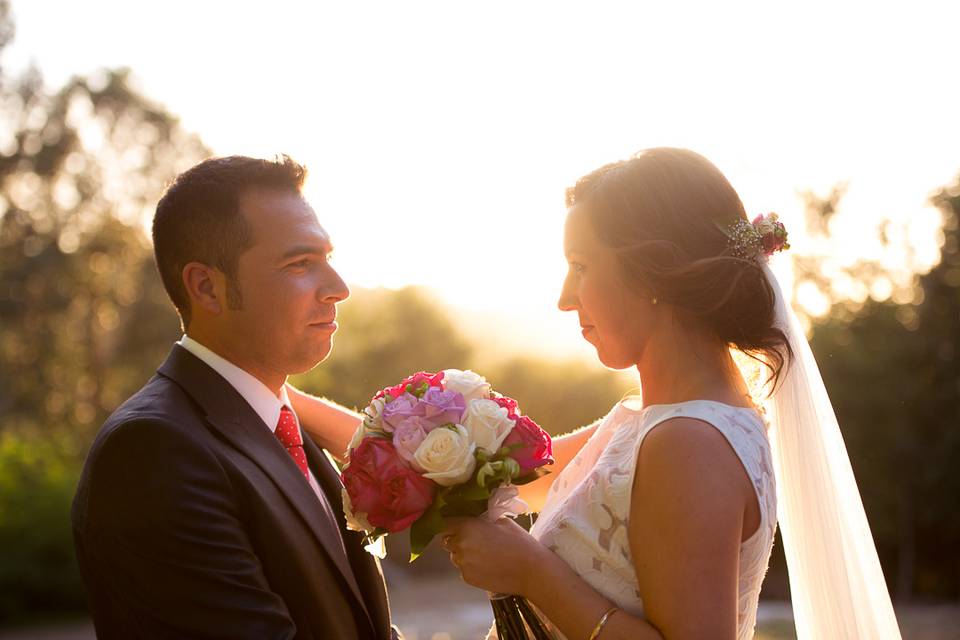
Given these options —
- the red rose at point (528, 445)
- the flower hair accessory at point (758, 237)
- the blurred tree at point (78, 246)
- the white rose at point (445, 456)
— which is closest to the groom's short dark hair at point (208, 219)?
the white rose at point (445, 456)

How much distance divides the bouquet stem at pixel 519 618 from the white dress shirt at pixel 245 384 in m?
0.77

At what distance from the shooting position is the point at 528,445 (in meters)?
3.33

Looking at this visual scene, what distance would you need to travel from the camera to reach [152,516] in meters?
3.12

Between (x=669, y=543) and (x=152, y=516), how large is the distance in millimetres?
1530

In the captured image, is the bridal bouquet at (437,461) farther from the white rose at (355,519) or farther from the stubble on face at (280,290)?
the stubble on face at (280,290)

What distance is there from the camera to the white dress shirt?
374 cm

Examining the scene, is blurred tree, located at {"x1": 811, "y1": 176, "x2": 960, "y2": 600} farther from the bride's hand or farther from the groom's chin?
the bride's hand

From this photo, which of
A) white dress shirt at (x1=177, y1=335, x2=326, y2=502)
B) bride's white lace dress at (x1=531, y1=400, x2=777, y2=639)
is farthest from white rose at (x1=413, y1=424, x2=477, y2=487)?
white dress shirt at (x1=177, y1=335, x2=326, y2=502)

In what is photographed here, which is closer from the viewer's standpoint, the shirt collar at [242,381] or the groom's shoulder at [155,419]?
the groom's shoulder at [155,419]

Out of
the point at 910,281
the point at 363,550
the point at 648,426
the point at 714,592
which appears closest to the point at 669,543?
the point at 714,592

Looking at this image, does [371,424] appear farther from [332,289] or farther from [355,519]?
[332,289]

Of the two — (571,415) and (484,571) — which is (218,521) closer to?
(484,571)

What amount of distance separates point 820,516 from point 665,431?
1089mm

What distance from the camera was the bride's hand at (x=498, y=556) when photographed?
324 cm
